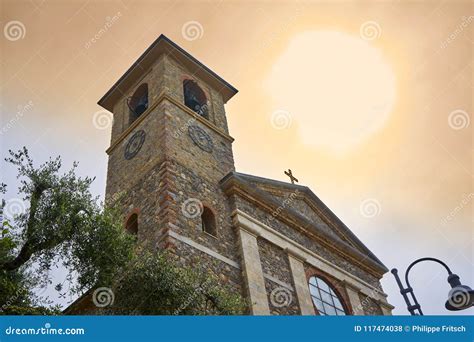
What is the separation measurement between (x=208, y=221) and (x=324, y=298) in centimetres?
424

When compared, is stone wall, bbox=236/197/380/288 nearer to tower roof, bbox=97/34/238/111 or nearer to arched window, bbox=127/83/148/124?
arched window, bbox=127/83/148/124

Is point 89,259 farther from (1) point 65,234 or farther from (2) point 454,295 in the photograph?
(2) point 454,295

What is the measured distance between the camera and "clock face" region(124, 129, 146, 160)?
599 inches

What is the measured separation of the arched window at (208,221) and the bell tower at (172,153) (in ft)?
0.08

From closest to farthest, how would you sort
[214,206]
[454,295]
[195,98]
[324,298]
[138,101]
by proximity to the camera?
[454,295] < [214,206] < [324,298] < [195,98] < [138,101]

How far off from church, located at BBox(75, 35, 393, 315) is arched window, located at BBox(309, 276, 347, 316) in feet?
0.13

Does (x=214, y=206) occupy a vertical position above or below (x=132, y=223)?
above

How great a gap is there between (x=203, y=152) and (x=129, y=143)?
270cm

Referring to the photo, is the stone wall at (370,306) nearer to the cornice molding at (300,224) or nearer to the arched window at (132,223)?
the cornice molding at (300,224)

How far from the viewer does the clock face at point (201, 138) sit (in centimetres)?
1514

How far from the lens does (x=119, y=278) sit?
30.9 feet

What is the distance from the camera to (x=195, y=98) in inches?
719

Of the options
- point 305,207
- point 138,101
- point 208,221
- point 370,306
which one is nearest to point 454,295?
point 208,221
